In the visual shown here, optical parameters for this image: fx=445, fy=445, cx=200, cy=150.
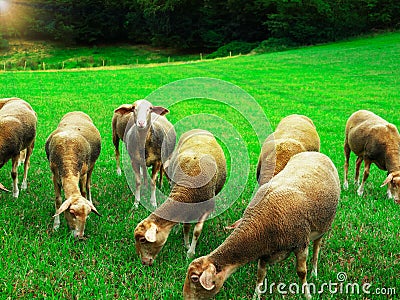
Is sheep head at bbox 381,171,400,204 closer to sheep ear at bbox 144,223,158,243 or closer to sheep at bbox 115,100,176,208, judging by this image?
sheep at bbox 115,100,176,208

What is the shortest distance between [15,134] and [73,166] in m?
1.82

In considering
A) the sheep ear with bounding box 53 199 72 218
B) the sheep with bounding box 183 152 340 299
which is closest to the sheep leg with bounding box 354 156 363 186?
the sheep with bounding box 183 152 340 299

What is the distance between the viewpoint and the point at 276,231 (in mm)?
4531

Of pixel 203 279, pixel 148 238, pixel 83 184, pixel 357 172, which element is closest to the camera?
pixel 203 279

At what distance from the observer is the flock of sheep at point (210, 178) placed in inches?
178

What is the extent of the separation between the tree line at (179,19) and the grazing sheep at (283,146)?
157ft

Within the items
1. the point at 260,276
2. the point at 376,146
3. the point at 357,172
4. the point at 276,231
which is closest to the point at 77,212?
the point at 260,276

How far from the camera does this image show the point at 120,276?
5.15 m

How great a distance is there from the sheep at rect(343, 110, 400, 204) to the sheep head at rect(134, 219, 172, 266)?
13.6ft

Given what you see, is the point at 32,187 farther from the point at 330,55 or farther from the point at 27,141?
the point at 330,55

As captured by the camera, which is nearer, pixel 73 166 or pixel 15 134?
pixel 73 166

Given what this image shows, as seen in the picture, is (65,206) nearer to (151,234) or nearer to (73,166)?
Result: (73,166)

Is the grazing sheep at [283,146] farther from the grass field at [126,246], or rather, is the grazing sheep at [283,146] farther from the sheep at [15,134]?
the sheep at [15,134]

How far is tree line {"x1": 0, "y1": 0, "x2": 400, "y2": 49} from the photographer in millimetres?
54250
